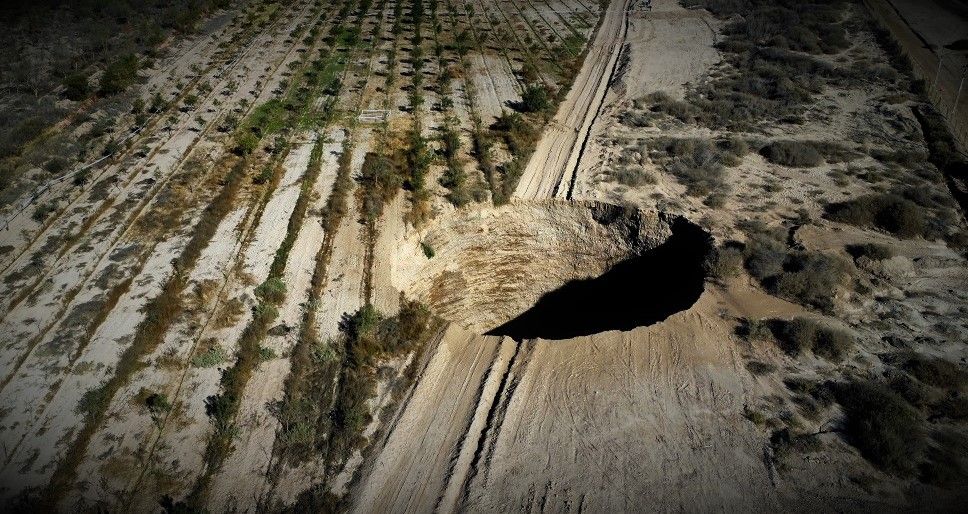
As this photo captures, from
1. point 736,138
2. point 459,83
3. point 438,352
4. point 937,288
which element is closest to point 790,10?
point 736,138

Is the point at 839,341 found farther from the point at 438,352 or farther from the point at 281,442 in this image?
the point at 281,442

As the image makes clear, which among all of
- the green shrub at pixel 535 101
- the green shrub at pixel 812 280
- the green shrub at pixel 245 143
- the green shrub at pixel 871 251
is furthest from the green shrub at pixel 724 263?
the green shrub at pixel 245 143

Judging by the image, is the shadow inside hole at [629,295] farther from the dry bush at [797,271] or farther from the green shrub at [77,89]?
the green shrub at [77,89]

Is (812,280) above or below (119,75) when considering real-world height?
below

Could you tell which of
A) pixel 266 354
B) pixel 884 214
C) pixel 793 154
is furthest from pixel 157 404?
pixel 793 154

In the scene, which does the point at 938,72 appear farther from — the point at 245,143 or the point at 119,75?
the point at 119,75

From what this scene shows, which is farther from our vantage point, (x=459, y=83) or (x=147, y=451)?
(x=459, y=83)

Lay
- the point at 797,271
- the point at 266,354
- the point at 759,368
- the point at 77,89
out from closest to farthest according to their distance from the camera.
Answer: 1. the point at 759,368
2. the point at 266,354
3. the point at 797,271
4. the point at 77,89
